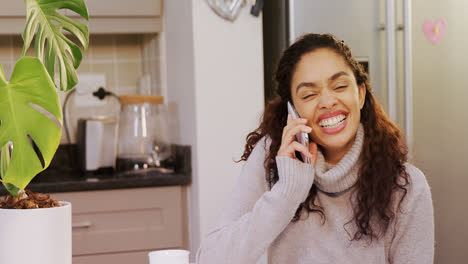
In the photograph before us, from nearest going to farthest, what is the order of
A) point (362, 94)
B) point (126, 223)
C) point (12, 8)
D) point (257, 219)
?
point (257, 219) < point (362, 94) < point (126, 223) < point (12, 8)

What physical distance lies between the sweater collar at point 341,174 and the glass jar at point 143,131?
1.35m

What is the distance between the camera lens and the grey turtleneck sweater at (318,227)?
4.42 feet

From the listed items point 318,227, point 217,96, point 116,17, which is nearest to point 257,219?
point 318,227

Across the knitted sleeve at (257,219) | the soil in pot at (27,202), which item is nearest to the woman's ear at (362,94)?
the knitted sleeve at (257,219)

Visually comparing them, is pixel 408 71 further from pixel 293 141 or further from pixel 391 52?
pixel 293 141

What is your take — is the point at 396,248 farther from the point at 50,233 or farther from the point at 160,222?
the point at 160,222

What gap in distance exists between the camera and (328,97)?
140 centimetres

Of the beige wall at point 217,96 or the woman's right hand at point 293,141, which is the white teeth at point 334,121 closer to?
the woman's right hand at point 293,141

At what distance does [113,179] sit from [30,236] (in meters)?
1.42

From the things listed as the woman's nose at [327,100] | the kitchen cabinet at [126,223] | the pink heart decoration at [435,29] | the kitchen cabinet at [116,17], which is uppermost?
the kitchen cabinet at [116,17]

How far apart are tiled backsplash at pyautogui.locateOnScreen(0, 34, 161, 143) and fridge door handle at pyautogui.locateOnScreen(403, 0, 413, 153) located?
1.17m

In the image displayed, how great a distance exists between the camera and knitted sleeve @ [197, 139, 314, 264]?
134cm

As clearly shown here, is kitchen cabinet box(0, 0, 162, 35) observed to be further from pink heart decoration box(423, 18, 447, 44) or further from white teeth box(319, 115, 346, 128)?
white teeth box(319, 115, 346, 128)

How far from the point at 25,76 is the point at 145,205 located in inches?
61.2
